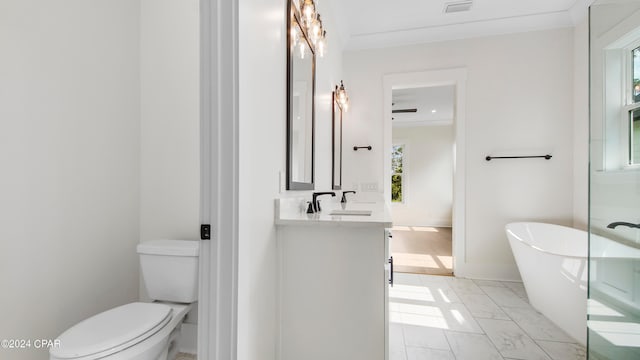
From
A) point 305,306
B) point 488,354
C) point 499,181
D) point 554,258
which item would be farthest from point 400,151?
point 305,306

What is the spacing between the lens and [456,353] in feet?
5.55

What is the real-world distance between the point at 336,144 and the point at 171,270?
201 cm

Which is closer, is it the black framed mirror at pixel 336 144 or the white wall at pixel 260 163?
the white wall at pixel 260 163

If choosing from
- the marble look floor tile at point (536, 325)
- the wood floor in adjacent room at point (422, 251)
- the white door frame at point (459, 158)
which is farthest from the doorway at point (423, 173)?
the marble look floor tile at point (536, 325)

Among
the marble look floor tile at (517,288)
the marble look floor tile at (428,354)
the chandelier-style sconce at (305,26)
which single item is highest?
the chandelier-style sconce at (305,26)

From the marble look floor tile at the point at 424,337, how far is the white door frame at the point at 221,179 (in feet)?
4.52

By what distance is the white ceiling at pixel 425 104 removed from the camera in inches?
183

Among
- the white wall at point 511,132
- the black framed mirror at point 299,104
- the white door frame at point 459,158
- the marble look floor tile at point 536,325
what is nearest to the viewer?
the black framed mirror at point 299,104

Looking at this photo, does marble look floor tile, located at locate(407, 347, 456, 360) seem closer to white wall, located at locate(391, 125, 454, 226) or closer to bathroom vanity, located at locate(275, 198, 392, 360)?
bathroom vanity, located at locate(275, 198, 392, 360)

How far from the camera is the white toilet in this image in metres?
1.10

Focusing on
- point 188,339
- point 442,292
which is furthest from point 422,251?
point 188,339

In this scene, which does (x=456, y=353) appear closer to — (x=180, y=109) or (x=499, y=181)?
(x=499, y=181)

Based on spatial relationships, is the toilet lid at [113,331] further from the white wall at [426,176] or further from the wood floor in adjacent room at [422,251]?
the white wall at [426,176]

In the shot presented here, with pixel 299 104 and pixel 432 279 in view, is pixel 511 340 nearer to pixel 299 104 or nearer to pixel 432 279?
pixel 432 279
